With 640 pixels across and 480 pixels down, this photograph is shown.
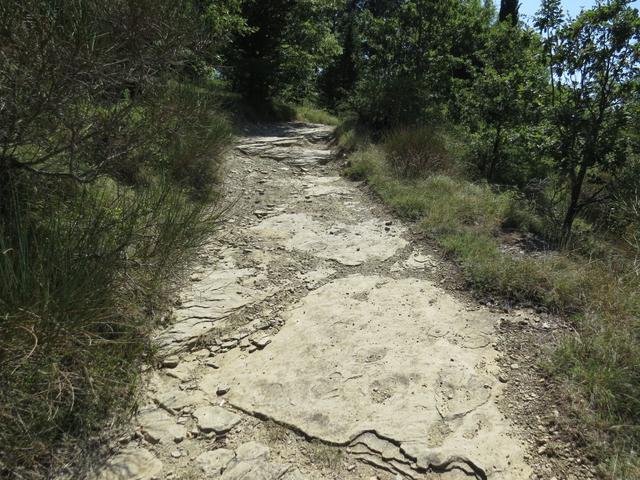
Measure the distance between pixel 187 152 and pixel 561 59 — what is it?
4657 millimetres

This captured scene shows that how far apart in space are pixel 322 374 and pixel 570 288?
2008mm

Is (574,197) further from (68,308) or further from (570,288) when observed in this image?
(68,308)

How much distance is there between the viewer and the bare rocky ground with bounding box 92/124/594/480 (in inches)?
78.0

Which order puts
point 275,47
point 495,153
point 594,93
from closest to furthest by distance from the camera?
point 594,93, point 495,153, point 275,47

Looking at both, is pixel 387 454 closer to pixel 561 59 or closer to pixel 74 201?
pixel 74 201

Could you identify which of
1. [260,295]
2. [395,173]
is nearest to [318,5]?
[395,173]

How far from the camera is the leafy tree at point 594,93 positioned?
15.3ft

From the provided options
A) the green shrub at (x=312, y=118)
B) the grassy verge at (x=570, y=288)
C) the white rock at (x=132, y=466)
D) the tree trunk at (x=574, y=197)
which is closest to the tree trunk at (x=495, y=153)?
the grassy verge at (x=570, y=288)

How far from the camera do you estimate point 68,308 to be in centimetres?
203

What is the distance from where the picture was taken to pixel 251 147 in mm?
8266

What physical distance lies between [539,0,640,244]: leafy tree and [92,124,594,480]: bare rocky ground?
2.27 metres

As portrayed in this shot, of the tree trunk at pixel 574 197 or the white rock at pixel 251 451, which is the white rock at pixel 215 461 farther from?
the tree trunk at pixel 574 197

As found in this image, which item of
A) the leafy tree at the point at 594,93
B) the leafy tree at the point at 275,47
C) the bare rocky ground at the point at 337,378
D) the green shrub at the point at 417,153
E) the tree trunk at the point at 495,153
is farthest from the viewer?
the leafy tree at the point at 275,47

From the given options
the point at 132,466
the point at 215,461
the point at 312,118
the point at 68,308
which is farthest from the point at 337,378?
the point at 312,118
